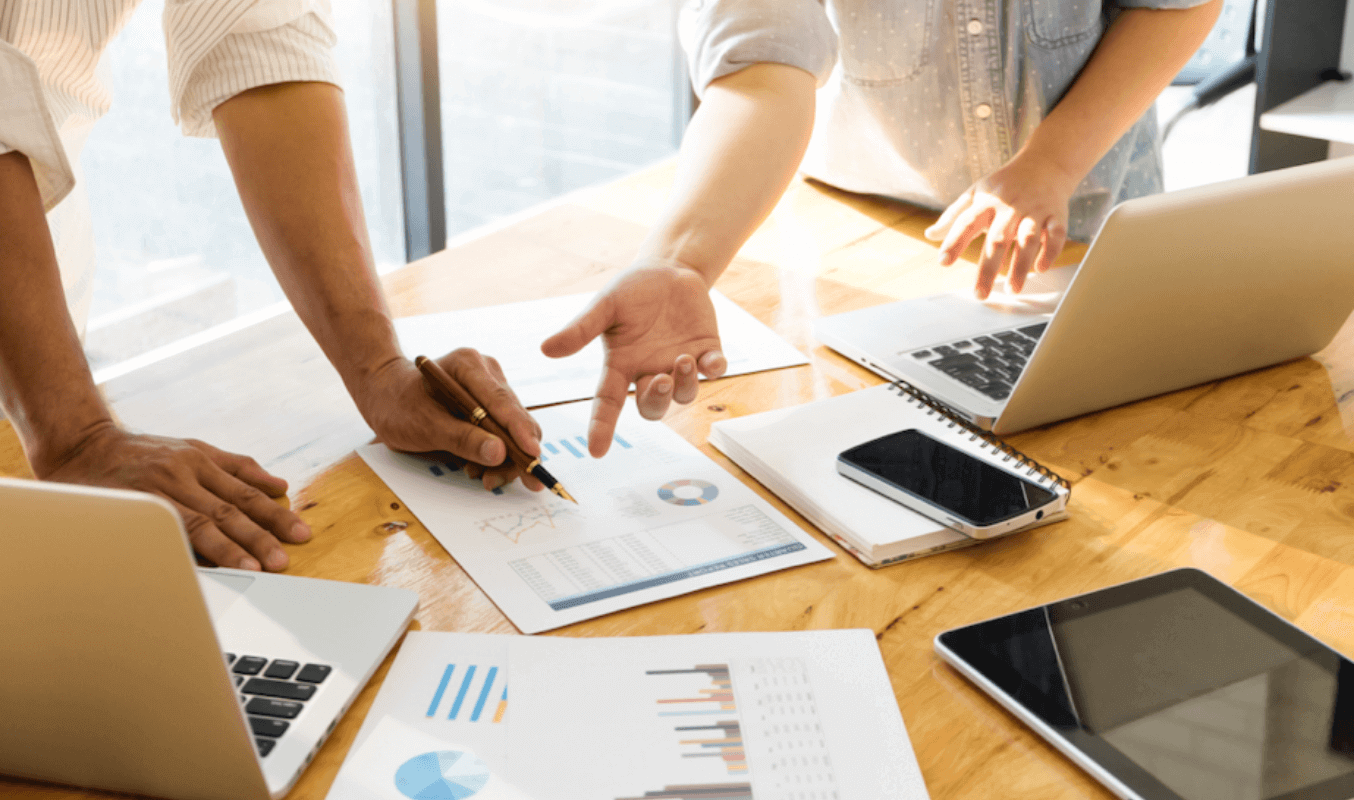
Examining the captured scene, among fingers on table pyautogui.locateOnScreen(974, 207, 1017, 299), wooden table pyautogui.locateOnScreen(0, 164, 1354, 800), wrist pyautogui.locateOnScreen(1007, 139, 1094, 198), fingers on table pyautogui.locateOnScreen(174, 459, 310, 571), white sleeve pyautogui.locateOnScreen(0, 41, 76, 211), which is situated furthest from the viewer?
wrist pyautogui.locateOnScreen(1007, 139, 1094, 198)

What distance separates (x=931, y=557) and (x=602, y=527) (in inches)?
10.2

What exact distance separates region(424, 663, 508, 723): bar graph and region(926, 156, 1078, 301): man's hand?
79 cm

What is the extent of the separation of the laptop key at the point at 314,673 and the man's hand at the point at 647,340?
32 centimetres

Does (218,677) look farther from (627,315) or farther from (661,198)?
(661,198)

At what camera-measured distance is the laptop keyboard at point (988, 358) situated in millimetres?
1065

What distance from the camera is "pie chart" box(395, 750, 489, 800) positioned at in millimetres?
581

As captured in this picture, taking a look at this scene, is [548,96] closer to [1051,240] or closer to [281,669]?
[1051,240]

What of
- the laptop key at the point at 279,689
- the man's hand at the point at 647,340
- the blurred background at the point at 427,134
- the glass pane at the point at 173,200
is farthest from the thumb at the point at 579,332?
the glass pane at the point at 173,200

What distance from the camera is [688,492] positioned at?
2.98 ft

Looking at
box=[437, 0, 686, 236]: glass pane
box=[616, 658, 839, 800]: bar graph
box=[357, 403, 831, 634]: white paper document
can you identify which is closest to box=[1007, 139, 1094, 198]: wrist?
box=[357, 403, 831, 634]: white paper document

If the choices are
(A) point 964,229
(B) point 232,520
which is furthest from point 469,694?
(A) point 964,229

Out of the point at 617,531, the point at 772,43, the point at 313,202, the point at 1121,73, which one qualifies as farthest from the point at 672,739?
the point at 1121,73

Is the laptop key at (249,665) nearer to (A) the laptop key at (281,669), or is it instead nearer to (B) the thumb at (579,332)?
(A) the laptop key at (281,669)

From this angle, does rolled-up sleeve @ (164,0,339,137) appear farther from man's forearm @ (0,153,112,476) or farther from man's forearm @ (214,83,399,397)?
man's forearm @ (0,153,112,476)
